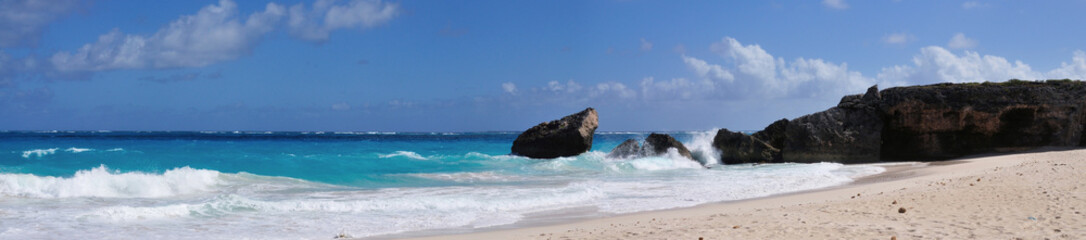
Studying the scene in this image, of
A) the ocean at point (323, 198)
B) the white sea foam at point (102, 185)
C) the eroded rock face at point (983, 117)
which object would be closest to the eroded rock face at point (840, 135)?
the eroded rock face at point (983, 117)

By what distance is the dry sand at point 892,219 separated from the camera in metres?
5.98

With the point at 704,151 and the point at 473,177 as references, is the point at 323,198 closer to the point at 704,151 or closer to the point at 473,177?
the point at 473,177

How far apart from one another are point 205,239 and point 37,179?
7.52m

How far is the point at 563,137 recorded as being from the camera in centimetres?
2811

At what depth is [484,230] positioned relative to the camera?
8.42 meters

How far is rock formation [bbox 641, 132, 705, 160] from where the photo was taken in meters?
24.7

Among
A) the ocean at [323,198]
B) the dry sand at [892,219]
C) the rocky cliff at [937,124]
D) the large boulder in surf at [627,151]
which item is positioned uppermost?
the rocky cliff at [937,124]

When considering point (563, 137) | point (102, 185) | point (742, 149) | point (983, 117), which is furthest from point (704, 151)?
point (102, 185)

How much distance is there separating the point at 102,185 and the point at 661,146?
18.0m

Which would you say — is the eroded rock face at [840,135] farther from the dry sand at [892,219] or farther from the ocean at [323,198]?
the dry sand at [892,219]

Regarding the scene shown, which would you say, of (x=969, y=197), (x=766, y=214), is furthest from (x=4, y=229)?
(x=969, y=197)

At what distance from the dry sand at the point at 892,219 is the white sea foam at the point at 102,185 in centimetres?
845

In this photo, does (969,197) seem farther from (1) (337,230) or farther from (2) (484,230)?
(1) (337,230)

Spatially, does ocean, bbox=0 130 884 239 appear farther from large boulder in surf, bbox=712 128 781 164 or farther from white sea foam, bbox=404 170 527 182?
large boulder in surf, bbox=712 128 781 164
